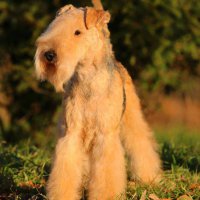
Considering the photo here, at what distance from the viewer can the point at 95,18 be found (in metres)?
6.27

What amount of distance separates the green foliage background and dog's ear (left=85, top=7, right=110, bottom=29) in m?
3.55

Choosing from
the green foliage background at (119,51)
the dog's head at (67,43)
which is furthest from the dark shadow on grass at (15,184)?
the green foliage background at (119,51)

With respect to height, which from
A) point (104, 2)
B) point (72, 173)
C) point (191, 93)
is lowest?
point (191, 93)

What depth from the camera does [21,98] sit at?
1160 cm

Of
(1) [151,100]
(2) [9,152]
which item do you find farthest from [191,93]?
(2) [9,152]

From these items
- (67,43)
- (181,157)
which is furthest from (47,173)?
(67,43)

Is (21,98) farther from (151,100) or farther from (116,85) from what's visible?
(116,85)

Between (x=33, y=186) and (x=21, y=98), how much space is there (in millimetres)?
4867

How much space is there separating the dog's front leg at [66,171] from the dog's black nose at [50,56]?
31.8 inches

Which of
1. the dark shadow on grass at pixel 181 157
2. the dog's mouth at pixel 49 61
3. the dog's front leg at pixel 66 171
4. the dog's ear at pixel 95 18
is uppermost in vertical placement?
the dog's ear at pixel 95 18

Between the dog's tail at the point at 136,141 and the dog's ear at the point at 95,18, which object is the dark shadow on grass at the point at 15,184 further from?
the dog's ear at the point at 95,18

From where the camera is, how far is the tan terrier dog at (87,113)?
6.07 metres

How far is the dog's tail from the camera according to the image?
7.33m

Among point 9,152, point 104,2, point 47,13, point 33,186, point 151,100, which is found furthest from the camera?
point 151,100
